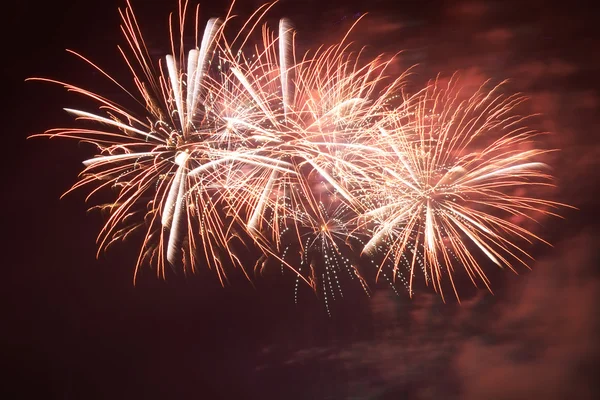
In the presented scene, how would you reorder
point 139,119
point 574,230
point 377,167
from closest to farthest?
point 377,167 → point 139,119 → point 574,230

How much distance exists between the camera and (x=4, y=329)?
208 centimetres

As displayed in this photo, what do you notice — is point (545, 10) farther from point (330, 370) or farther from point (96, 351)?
point (96, 351)

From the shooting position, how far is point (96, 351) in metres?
2.06

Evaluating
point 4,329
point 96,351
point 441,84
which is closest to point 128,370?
point 96,351

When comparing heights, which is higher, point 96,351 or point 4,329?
point 4,329

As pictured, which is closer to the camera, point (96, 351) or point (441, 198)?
point (441, 198)

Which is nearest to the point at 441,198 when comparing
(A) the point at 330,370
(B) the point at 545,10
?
(A) the point at 330,370

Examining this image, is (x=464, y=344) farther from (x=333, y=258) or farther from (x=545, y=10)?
(x=545, y=10)

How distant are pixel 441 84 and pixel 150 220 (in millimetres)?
1547

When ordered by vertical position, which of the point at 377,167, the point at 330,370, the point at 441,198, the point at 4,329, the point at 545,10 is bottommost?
the point at 330,370

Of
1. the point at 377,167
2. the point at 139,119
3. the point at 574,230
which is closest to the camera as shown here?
the point at 377,167

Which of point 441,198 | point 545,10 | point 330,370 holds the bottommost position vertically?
point 330,370

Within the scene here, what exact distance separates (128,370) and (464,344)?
5.73 ft

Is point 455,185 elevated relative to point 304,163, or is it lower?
lower
